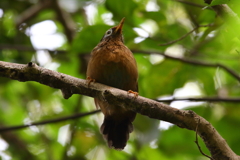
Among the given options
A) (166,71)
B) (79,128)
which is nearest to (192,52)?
(166,71)

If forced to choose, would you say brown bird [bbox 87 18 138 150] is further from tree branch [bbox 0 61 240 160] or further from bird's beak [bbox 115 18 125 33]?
tree branch [bbox 0 61 240 160]

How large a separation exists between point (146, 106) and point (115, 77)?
3.32 ft

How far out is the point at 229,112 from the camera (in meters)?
4.72

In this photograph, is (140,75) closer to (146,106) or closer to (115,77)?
(115,77)

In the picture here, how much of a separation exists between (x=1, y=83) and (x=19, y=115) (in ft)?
4.40

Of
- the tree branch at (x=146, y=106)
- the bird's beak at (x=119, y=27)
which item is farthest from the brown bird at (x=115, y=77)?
the tree branch at (x=146, y=106)

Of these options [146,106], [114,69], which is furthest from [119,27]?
[146,106]

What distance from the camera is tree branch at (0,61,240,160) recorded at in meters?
2.73

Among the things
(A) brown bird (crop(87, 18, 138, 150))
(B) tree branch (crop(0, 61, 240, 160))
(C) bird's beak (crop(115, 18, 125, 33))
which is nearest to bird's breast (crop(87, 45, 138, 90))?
(A) brown bird (crop(87, 18, 138, 150))

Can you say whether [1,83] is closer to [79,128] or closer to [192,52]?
[79,128]

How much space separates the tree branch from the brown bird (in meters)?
0.78

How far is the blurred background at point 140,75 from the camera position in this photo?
421 cm

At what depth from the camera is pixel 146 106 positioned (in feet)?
9.19

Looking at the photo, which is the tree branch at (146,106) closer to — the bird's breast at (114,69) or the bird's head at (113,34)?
the bird's breast at (114,69)
